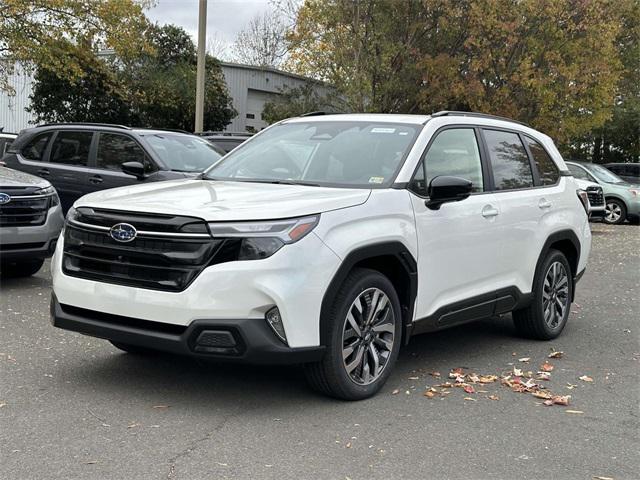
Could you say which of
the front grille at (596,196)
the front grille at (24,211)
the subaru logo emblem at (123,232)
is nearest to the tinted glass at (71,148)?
the front grille at (24,211)

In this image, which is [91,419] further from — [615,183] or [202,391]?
[615,183]

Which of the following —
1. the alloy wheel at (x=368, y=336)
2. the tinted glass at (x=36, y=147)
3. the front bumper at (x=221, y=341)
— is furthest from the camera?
the tinted glass at (x=36, y=147)

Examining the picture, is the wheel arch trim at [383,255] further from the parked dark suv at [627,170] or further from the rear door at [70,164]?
the parked dark suv at [627,170]

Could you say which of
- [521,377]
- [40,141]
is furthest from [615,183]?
[521,377]

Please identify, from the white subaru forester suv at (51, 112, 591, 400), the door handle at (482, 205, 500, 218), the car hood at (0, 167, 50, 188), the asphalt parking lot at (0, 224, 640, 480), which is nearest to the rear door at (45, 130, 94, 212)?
the car hood at (0, 167, 50, 188)

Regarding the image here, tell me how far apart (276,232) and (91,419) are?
1472 mm

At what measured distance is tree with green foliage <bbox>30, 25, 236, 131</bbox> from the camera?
1024 inches

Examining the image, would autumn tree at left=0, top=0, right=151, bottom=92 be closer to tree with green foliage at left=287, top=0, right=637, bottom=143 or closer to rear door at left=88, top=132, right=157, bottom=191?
tree with green foliage at left=287, top=0, right=637, bottom=143

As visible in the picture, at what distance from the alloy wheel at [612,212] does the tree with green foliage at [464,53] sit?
3975 millimetres

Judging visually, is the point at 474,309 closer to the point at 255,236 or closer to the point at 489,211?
the point at 489,211

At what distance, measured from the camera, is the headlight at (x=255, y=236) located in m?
4.19

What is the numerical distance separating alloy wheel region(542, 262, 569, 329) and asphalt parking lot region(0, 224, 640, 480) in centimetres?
45

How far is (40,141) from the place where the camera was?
37.0 feet

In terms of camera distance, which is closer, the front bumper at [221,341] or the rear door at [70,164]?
the front bumper at [221,341]
